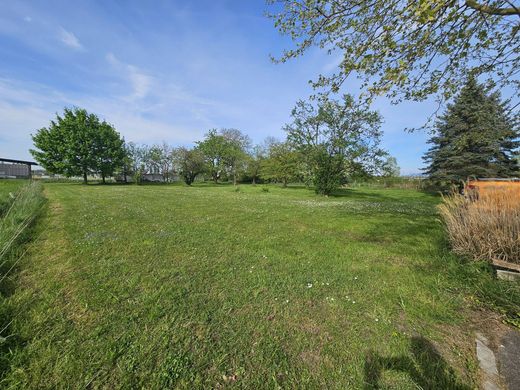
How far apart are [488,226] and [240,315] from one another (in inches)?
188

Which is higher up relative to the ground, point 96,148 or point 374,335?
point 96,148

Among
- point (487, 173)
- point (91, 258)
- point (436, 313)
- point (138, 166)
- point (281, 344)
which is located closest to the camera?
point (281, 344)

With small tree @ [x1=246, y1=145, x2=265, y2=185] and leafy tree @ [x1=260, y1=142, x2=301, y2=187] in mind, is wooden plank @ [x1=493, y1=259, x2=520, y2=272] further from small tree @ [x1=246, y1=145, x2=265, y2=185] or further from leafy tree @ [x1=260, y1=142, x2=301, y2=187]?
small tree @ [x1=246, y1=145, x2=265, y2=185]

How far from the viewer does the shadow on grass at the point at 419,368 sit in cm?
205

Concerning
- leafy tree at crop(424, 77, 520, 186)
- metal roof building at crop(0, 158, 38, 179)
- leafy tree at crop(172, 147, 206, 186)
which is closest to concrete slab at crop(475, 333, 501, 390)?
leafy tree at crop(424, 77, 520, 186)

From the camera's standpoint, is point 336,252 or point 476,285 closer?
point 476,285

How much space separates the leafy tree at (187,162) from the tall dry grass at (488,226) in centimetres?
4651

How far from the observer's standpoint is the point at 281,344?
249 cm

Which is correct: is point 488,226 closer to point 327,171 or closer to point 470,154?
point 327,171

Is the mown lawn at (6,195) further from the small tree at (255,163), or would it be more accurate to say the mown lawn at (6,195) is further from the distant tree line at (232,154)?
the small tree at (255,163)

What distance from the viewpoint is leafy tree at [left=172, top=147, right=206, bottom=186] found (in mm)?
46875

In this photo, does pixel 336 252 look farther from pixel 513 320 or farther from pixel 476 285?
pixel 513 320

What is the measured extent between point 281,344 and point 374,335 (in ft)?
3.72

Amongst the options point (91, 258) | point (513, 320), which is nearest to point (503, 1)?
point (513, 320)
